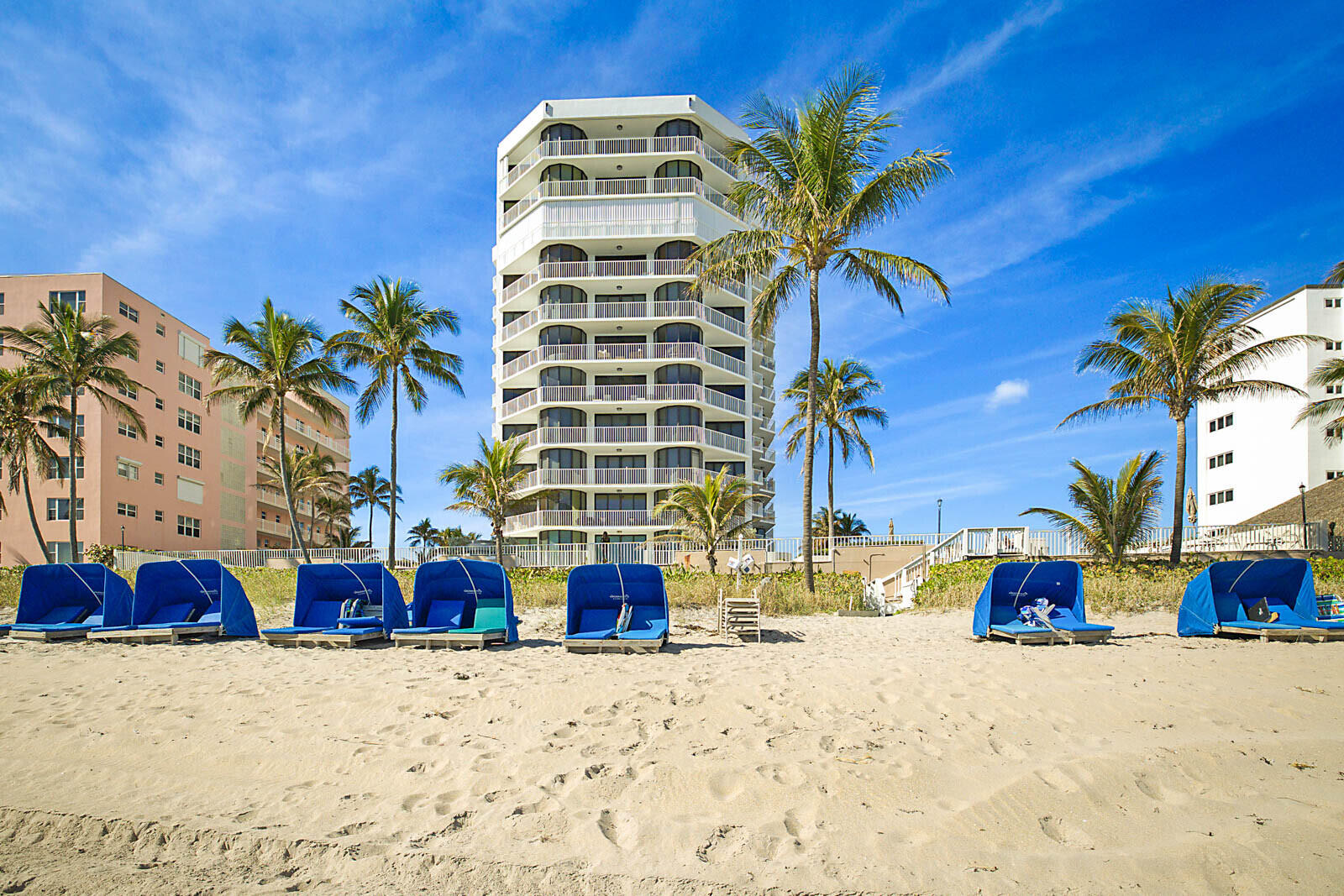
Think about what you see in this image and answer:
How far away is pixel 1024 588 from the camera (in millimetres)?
12703

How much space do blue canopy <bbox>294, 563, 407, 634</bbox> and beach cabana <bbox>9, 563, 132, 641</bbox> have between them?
3.39 metres

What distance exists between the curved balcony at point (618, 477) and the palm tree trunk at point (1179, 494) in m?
20.4

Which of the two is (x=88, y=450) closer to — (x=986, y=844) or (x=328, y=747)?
(x=328, y=747)

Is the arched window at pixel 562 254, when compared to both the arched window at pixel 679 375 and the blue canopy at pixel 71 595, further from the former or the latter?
the blue canopy at pixel 71 595

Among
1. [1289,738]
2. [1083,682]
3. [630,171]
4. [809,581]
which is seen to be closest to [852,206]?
[809,581]

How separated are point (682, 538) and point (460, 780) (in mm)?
28479

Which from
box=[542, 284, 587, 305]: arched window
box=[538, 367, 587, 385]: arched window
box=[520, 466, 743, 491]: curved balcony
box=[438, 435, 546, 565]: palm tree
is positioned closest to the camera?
box=[438, 435, 546, 565]: palm tree

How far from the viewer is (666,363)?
40.3 m

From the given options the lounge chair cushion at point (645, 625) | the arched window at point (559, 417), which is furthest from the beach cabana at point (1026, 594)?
the arched window at point (559, 417)

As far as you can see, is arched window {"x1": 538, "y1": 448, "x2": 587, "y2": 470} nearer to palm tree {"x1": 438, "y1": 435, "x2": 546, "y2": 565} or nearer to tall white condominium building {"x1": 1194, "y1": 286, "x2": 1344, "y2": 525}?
palm tree {"x1": 438, "y1": 435, "x2": 546, "y2": 565}

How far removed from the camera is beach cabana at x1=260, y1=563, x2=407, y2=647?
12031mm

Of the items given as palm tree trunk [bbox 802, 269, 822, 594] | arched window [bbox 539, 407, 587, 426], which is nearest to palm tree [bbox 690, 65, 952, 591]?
palm tree trunk [bbox 802, 269, 822, 594]

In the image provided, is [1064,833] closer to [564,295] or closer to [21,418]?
[21,418]

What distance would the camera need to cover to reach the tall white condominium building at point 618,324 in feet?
129
